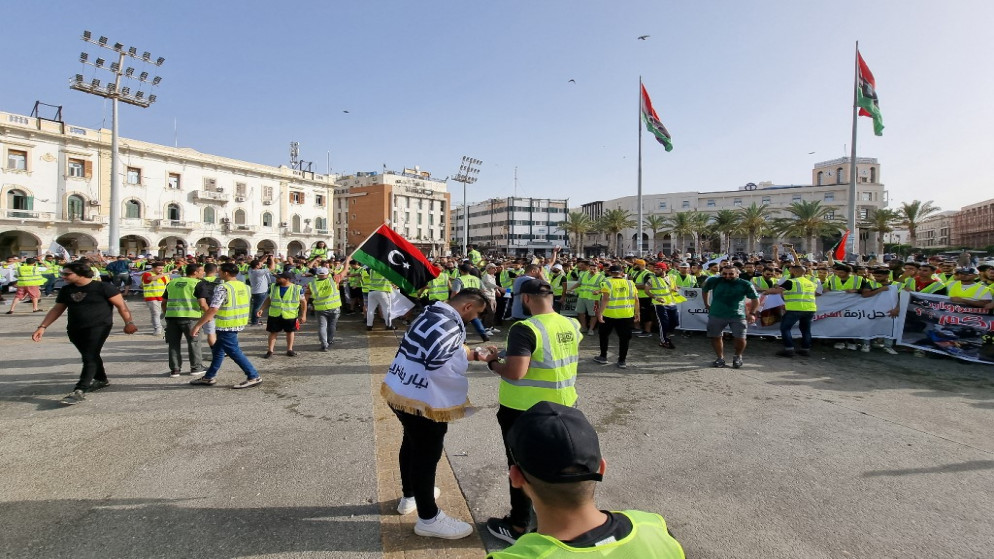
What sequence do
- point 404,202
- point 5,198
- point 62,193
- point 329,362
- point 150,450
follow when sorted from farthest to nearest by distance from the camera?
point 404,202 → point 62,193 → point 5,198 → point 329,362 → point 150,450

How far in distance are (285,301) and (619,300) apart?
18.0ft

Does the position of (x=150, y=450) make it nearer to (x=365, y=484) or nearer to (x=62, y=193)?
(x=365, y=484)

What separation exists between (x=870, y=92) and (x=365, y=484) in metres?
21.2

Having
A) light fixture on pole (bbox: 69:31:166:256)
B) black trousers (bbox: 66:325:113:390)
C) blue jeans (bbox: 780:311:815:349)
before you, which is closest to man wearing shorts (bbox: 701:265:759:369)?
blue jeans (bbox: 780:311:815:349)

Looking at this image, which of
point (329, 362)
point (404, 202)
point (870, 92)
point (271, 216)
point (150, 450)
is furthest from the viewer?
point (404, 202)

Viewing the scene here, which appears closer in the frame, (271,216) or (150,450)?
(150,450)

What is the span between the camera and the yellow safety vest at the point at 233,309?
5973 millimetres

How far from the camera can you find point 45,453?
4.15m

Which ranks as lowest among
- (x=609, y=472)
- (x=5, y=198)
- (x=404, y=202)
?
(x=609, y=472)

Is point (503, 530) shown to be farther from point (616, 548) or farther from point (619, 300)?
point (619, 300)

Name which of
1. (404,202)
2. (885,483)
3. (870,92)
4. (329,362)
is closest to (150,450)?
(329,362)

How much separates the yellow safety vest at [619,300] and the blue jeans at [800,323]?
10.5 ft

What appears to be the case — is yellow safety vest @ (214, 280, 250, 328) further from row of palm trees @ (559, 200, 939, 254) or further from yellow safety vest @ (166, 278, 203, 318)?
row of palm trees @ (559, 200, 939, 254)

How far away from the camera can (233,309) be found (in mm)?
6012
